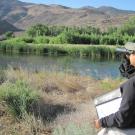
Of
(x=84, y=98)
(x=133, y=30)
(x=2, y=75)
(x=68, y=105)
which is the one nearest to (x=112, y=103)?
(x=68, y=105)

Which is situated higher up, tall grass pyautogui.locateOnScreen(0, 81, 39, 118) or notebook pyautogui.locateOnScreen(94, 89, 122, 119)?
notebook pyautogui.locateOnScreen(94, 89, 122, 119)

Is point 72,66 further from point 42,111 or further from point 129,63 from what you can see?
point 129,63

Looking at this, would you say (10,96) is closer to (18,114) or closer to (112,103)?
(18,114)

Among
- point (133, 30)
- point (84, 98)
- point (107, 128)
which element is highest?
point (107, 128)

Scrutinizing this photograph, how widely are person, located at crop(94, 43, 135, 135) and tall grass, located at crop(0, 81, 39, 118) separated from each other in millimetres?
3848

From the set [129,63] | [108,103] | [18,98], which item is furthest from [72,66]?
[129,63]

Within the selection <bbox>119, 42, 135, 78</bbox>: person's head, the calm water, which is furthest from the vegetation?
<bbox>119, 42, 135, 78</bbox>: person's head

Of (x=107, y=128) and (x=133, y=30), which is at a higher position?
(x=107, y=128)

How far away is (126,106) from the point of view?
4219mm

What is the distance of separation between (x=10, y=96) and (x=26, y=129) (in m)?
1.40

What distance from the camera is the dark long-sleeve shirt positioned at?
166 inches

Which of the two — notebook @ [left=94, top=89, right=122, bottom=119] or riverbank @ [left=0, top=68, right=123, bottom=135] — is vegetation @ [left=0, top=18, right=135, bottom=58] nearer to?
riverbank @ [left=0, top=68, right=123, bottom=135]

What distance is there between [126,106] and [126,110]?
35 millimetres

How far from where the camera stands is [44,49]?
58750 mm
